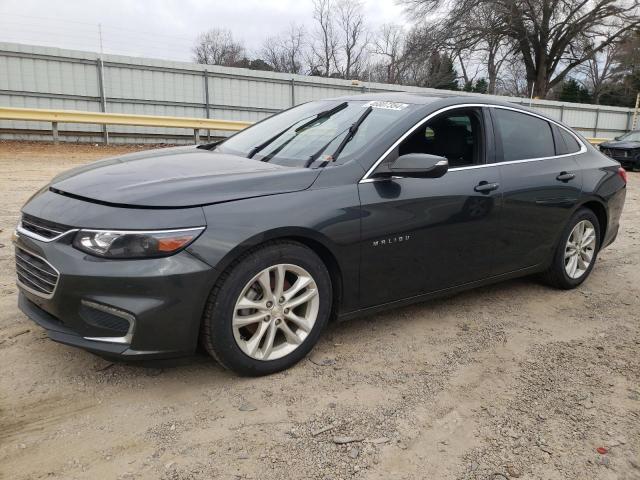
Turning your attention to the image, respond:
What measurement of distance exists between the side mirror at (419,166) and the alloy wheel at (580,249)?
6.41 ft

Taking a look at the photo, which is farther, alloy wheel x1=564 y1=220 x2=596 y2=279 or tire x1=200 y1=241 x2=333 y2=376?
alloy wheel x1=564 y1=220 x2=596 y2=279

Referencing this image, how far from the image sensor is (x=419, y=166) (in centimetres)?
314

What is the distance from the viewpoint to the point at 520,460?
2359 millimetres

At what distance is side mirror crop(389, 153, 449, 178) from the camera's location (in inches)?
124

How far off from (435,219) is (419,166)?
0.45 meters

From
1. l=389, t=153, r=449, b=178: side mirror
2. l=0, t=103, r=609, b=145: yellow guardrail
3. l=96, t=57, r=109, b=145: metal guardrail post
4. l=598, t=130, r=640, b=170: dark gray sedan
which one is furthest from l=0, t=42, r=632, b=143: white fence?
l=389, t=153, r=449, b=178: side mirror

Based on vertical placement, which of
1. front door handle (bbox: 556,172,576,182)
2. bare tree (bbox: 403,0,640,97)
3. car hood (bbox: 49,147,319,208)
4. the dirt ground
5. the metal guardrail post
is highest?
bare tree (bbox: 403,0,640,97)

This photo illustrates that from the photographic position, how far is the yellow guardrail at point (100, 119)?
1319 centimetres

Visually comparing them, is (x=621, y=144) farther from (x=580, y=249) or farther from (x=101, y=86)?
(x=101, y=86)

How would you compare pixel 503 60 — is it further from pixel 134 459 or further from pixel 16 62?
pixel 134 459

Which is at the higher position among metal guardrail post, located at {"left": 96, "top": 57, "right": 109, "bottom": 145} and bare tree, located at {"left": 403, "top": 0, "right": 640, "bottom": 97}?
bare tree, located at {"left": 403, "top": 0, "right": 640, "bottom": 97}

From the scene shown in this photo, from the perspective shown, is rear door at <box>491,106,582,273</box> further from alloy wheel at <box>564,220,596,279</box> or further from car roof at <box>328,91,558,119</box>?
alloy wheel at <box>564,220,596,279</box>

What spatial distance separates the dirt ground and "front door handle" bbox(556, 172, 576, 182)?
1183mm

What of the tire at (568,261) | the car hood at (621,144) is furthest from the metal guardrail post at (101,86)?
the car hood at (621,144)
